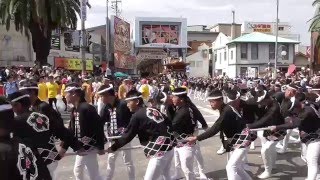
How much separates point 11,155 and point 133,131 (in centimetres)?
309

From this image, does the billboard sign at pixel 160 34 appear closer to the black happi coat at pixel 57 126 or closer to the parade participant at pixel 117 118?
the parade participant at pixel 117 118

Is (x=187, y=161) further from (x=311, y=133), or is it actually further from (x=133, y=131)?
(x=311, y=133)

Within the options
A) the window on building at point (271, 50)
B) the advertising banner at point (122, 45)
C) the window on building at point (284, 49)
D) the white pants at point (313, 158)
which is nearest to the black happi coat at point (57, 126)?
the white pants at point (313, 158)

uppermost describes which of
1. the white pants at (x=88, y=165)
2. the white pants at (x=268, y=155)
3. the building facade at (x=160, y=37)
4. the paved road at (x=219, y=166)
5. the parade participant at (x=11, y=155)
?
the building facade at (x=160, y=37)

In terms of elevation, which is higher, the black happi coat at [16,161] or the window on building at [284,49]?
the window on building at [284,49]

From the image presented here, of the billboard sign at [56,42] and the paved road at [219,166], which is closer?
the paved road at [219,166]

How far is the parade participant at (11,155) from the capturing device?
335 centimetres

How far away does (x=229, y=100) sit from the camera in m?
7.13

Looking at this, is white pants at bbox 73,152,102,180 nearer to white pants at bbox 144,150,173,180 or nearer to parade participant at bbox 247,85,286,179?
white pants at bbox 144,150,173,180

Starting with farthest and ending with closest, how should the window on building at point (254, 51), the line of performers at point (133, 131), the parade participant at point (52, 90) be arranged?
the window on building at point (254, 51) → the parade participant at point (52, 90) → the line of performers at point (133, 131)

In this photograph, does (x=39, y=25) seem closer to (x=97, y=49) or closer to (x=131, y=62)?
(x=97, y=49)

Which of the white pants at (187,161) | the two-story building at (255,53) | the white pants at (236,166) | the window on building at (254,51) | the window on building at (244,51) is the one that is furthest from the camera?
the window on building at (254,51)

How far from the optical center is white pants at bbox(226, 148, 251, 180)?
22.6 ft

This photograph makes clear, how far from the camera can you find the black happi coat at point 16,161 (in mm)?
3340
